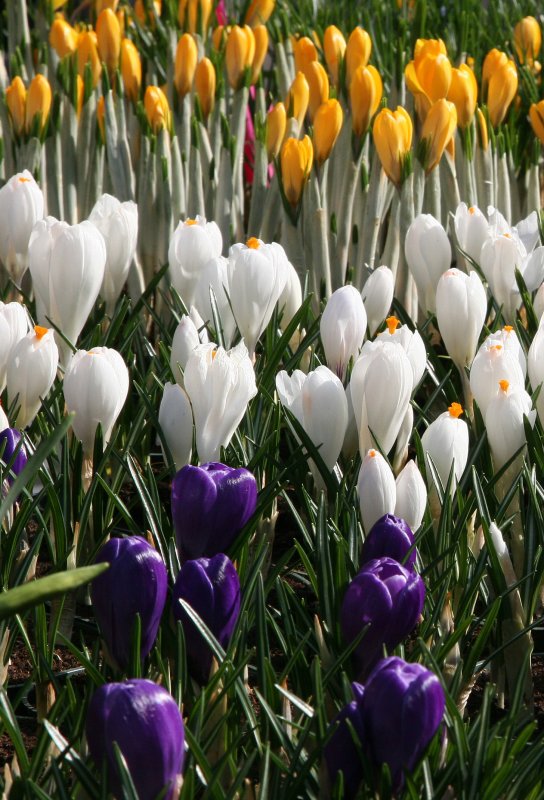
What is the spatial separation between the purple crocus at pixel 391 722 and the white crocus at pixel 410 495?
372 millimetres

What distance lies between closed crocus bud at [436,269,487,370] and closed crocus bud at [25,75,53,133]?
105cm

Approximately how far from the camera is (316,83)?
2264 millimetres

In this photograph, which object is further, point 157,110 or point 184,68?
point 184,68

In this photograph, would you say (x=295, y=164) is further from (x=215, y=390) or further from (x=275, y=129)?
(x=215, y=390)

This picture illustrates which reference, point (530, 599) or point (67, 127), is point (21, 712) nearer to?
point (530, 599)

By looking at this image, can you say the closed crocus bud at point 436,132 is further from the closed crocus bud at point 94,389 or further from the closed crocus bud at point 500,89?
the closed crocus bud at point 94,389

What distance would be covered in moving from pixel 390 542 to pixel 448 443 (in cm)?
25

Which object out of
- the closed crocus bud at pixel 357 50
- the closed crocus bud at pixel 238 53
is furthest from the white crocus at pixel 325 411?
the closed crocus bud at pixel 238 53

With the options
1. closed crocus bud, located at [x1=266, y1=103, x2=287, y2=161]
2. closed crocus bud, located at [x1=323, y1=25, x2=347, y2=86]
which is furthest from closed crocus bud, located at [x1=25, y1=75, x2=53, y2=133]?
closed crocus bud, located at [x1=323, y1=25, x2=347, y2=86]

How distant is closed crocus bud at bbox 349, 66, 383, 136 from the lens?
209 cm

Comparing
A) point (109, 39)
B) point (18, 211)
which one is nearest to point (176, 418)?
point (18, 211)

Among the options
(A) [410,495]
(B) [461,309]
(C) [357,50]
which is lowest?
(A) [410,495]

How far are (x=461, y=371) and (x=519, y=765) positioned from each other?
0.81 m

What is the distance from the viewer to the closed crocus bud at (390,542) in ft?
3.13
